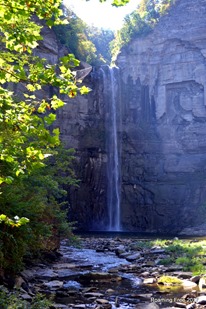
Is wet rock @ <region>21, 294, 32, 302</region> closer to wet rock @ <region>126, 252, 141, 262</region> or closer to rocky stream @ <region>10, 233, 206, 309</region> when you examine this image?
rocky stream @ <region>10, 233, 206, 309</region>

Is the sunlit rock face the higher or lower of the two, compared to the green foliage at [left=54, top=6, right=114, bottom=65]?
lower

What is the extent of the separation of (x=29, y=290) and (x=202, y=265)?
6577 millimetres

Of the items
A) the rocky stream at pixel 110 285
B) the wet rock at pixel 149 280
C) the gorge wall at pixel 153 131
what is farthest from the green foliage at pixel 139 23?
the wet rock at pixel 149 280

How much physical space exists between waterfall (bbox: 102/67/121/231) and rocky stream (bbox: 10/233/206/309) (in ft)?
88.4

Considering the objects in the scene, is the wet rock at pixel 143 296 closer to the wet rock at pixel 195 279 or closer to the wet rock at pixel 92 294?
the wet rock at pixel 92 294

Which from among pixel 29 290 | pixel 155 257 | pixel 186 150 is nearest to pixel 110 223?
pixel 186 150

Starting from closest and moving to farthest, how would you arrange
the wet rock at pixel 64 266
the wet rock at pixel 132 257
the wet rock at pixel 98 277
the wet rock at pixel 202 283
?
the wet rock at pixel 202 283, the wet rock at pixel 98 277, the wet rock at pixel 64 266, the wet rock at pixel 132 257

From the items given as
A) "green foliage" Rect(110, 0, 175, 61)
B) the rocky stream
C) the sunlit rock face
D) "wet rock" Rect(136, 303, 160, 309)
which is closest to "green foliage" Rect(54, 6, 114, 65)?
"green foliage" Rect(110, 0, 175, 61)

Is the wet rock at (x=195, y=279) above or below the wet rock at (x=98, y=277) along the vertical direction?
above

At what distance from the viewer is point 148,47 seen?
50250 mm

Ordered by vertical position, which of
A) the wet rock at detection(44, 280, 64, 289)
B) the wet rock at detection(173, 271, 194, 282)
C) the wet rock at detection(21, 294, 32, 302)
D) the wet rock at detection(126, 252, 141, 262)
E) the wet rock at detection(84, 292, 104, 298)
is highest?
the wet rock at detection(21, 294, 32, 302)

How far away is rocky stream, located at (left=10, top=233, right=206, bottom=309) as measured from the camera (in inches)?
350

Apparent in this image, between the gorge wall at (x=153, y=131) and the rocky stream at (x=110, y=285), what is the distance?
89.5ft

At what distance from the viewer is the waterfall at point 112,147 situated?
4342 cm
